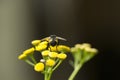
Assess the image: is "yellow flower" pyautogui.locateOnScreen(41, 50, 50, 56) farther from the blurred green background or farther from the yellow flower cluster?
the blurred green background

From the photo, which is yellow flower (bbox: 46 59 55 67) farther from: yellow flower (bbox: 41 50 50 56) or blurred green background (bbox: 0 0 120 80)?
blurred green background (bbox: 0 0 120 80)

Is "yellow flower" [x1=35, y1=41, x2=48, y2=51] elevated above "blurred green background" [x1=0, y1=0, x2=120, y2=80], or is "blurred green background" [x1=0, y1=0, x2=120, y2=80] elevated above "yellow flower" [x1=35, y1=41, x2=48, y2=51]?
"yellow flower" [x1=35, y1=41, x2=48, y2=51]

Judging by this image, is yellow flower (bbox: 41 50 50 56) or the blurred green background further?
the blurred green background

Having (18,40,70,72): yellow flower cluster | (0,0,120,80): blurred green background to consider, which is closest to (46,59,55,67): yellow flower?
(18,40,70,72): yellow flower cluster

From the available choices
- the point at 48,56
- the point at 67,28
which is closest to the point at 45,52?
the point at 48,56

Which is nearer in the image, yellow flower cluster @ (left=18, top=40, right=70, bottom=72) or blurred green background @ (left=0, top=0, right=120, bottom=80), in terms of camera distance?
yellow flower cluster @ (left=18, top=40, right=70, bottom=72)

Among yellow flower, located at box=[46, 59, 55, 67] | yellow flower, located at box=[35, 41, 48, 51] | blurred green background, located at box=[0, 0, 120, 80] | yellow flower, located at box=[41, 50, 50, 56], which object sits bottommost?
blurred green background, located at box=[0, 0, 120, 80]

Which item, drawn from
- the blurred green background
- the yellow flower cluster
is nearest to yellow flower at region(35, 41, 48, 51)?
the yellow flower cluster

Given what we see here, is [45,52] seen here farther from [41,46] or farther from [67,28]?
[67,28]
